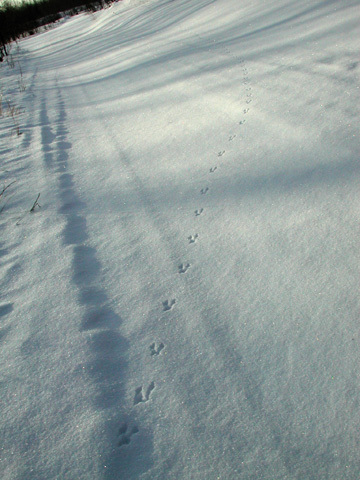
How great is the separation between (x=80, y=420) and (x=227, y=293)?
68 cm

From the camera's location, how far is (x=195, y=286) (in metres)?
1.39

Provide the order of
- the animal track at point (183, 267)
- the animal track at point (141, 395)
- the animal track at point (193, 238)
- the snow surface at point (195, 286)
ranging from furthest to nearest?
the animal track at point (193, 238)
the animal track at point (183, 267)
the animal track at point (141, 395)
the snow surface at point (195, 286)

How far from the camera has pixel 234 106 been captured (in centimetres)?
264

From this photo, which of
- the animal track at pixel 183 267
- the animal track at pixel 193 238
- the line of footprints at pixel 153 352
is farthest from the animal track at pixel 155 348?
the animal track at pixel 193 238

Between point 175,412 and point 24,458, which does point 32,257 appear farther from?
point 175,412

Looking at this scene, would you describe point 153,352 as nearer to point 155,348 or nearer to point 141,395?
point 155,348

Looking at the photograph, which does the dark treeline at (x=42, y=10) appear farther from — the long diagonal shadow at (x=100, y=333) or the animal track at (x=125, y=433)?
the animal track at (x=125, y=433)

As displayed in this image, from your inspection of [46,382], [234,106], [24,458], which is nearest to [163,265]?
[46,382]

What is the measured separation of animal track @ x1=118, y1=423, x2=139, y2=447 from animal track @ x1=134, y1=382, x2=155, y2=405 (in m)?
0.07

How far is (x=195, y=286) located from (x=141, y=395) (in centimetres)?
49

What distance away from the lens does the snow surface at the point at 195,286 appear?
93 cm

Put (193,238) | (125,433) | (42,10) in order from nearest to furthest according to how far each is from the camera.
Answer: (125,433) → (193,238) → (42,10)

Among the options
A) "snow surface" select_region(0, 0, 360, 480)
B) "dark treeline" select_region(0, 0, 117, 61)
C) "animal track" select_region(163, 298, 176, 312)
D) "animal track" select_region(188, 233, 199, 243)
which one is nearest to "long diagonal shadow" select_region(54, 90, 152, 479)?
"snow surface" select_region(0, 0, 360, 480)

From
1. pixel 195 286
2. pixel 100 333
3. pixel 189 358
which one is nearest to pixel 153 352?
pixel 189 358
